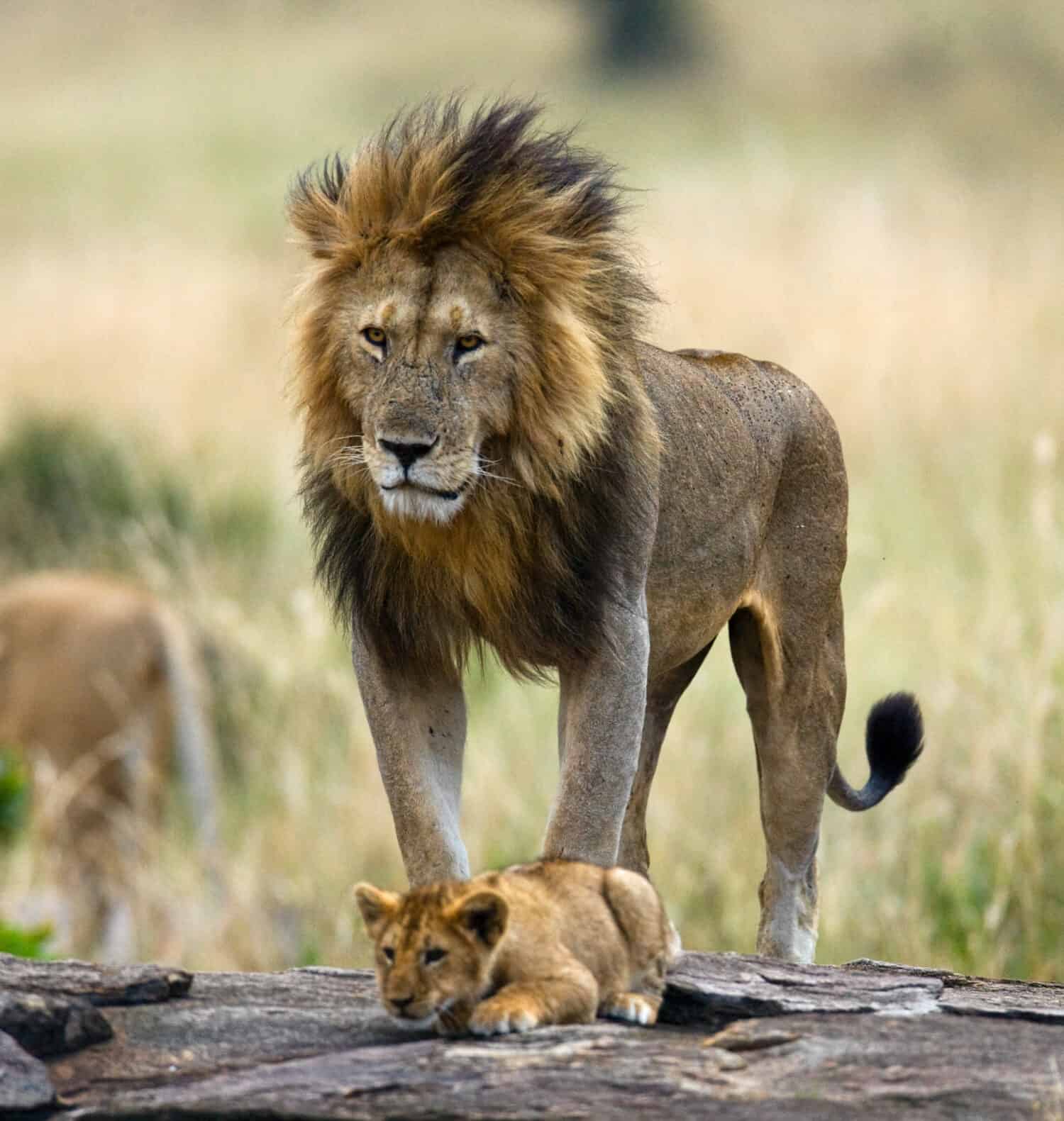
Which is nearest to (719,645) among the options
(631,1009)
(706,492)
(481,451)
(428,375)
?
(706,492)

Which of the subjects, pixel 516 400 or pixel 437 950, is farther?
pixel 516 400

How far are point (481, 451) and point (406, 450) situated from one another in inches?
9.9

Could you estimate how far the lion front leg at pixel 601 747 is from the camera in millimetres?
4590

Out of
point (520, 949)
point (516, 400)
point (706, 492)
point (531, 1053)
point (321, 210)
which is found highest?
point (321, 210)

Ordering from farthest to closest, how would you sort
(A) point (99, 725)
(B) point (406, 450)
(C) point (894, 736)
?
1. (A) point (99, 725)
2. (C) point (894, 736)
3. (B) point (406, 450)

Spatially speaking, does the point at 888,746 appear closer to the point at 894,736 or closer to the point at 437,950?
the point at 894,736

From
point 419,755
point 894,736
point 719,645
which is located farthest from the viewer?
point 719,645

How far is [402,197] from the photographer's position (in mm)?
4672

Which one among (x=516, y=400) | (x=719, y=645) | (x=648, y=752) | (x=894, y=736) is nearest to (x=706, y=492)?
(x=648, y=752)

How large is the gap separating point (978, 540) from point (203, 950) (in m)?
4.45

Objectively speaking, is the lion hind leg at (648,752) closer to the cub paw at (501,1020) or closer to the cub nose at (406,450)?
the cub nose at (406,450)

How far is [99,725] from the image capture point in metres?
11.7

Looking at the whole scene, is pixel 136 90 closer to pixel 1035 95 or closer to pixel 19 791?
pixel 1035 95

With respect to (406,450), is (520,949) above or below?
below
